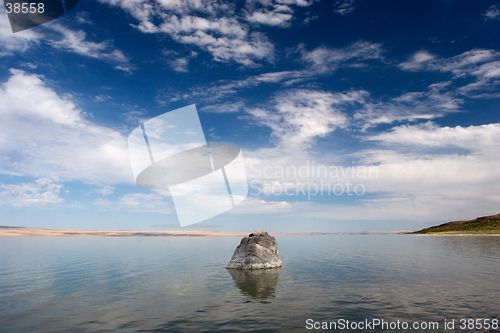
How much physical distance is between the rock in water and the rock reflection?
0.95m

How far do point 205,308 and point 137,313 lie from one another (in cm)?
422

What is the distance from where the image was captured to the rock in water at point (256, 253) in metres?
34.8

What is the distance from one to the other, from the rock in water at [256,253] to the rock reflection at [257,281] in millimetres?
949

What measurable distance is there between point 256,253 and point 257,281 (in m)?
8.59

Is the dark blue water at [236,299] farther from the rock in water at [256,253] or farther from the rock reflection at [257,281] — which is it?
the rock in water at [256,253]

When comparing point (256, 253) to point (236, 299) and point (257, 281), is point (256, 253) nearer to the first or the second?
point (257, 281)

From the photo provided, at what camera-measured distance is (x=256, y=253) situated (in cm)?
3541

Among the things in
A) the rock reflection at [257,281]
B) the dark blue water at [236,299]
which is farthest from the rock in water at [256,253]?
the dark blue water at [236,299]

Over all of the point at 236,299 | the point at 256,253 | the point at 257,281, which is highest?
the point at 256,253

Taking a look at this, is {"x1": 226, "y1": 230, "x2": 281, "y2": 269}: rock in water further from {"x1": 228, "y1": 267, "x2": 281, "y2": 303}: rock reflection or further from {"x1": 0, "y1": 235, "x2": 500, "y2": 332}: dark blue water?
{"x1": 0, "y1": 235, "x2": 500, "y2": 332}: dark blue water

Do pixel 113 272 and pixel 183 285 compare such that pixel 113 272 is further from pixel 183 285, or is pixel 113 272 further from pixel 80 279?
pixel 183 285

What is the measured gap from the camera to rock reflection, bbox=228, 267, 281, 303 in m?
21.4

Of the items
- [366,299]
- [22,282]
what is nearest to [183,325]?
[366,299]

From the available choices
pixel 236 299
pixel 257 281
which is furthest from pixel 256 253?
pixel 236 299
